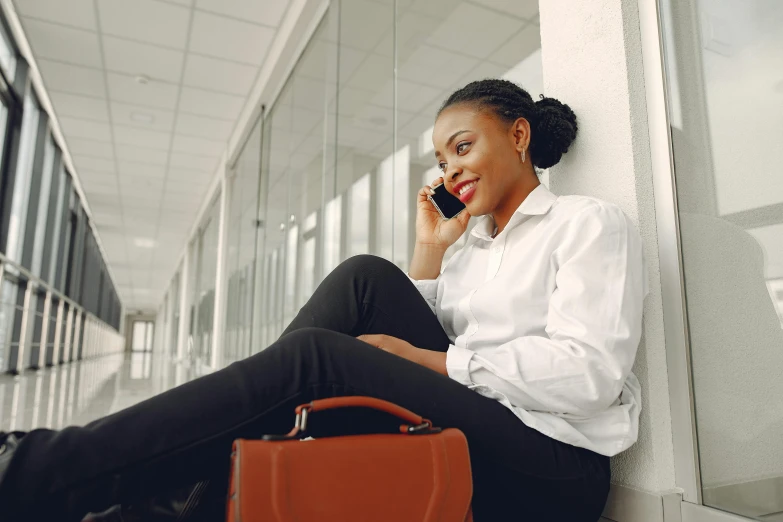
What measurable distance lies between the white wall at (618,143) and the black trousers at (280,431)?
123 mm

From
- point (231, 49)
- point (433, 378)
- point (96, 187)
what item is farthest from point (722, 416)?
point (96, 187)

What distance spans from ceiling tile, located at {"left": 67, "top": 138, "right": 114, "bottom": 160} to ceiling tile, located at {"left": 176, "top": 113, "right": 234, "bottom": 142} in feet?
4.56

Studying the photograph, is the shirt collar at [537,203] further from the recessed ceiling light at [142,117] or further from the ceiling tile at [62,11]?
the recessed ceiling light at [142,117]

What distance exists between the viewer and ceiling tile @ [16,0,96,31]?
13.9 ft

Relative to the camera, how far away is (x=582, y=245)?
1.09m

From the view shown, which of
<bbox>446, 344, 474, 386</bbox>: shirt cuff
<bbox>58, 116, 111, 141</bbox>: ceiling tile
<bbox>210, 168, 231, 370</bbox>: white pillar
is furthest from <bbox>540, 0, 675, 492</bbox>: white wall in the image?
<bbox>210, 168, 231, 370</bbox>: white pillar

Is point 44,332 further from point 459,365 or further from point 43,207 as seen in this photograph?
point 459,365

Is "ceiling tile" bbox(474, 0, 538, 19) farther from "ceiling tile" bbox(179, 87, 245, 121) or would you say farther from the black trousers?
"ceiling tile" bbox(179, 87, 245, 121)

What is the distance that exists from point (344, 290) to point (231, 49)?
416cm

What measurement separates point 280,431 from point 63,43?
517 cm

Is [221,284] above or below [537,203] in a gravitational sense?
above

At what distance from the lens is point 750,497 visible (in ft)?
3.24

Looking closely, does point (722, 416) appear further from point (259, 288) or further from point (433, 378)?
point (259, 288)

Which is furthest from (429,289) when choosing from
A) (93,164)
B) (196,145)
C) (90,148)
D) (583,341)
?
(93,164)
